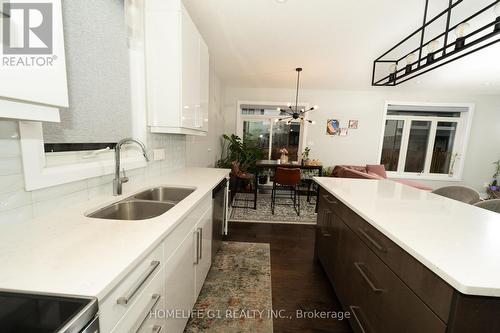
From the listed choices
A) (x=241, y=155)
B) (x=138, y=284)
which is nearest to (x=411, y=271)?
(x=138, y=284)

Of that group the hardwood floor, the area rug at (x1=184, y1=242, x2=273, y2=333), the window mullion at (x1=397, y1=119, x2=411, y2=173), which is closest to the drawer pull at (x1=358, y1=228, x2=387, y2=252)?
the hardwood floor

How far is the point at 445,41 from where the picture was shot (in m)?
1.56

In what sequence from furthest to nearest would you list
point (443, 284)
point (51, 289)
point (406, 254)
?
point (406, 254) → point (443, 284) → point (51, 289)

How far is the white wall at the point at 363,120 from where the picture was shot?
16.8 feet

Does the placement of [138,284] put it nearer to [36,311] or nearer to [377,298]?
[36,311]

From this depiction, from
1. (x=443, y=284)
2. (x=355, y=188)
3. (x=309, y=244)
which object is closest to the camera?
(x=443, y=284)

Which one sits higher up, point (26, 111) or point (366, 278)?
point (26, 111)

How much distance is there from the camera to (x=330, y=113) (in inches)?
210

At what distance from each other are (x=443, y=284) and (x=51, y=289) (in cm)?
117

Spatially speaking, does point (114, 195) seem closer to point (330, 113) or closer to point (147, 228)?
point (147, 228)

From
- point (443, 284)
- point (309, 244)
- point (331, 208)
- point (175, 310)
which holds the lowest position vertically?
point (309, 244)

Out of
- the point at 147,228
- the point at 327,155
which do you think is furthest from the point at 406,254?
the point at 327,155

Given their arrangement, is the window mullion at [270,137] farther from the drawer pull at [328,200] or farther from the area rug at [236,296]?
the drawer pull at [328,200]

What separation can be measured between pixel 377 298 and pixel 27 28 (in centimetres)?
190
